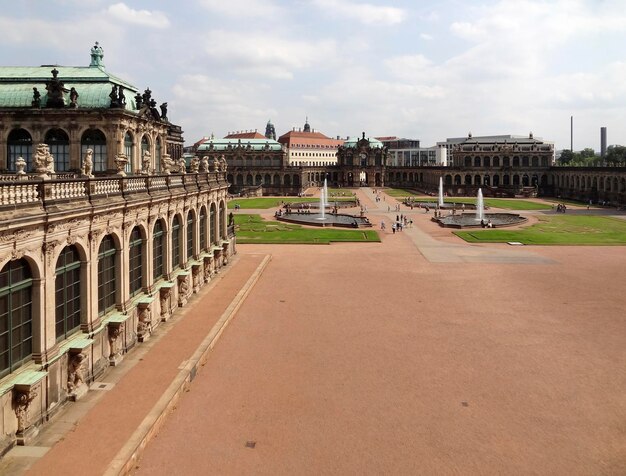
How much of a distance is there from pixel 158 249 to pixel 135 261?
3626 mm

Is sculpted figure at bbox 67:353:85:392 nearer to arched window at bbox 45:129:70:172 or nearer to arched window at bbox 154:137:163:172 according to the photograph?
arched window at bbox 45:129:70:172

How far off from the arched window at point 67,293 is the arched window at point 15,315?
166 centimetres

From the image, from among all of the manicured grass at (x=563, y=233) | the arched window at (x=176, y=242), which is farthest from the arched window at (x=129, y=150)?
the manicured grass at (x=563, y=233)

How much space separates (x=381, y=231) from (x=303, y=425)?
198 feet

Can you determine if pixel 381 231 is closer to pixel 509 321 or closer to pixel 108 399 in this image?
pixel 509 321

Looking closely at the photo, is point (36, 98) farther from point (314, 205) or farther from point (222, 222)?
point (314, 205)

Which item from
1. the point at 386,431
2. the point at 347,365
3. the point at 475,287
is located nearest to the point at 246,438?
the point at 386,431

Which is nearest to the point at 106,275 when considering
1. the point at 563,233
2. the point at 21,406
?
the point at 21,406

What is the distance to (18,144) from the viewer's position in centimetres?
4409

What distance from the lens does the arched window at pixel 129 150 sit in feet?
152

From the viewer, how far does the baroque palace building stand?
18.8 meters

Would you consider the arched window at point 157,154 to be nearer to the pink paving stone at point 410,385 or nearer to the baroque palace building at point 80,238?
the baroque palace building at point 80,238

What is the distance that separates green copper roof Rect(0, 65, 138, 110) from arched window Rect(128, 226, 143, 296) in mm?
20027

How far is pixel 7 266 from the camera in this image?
716 inches
